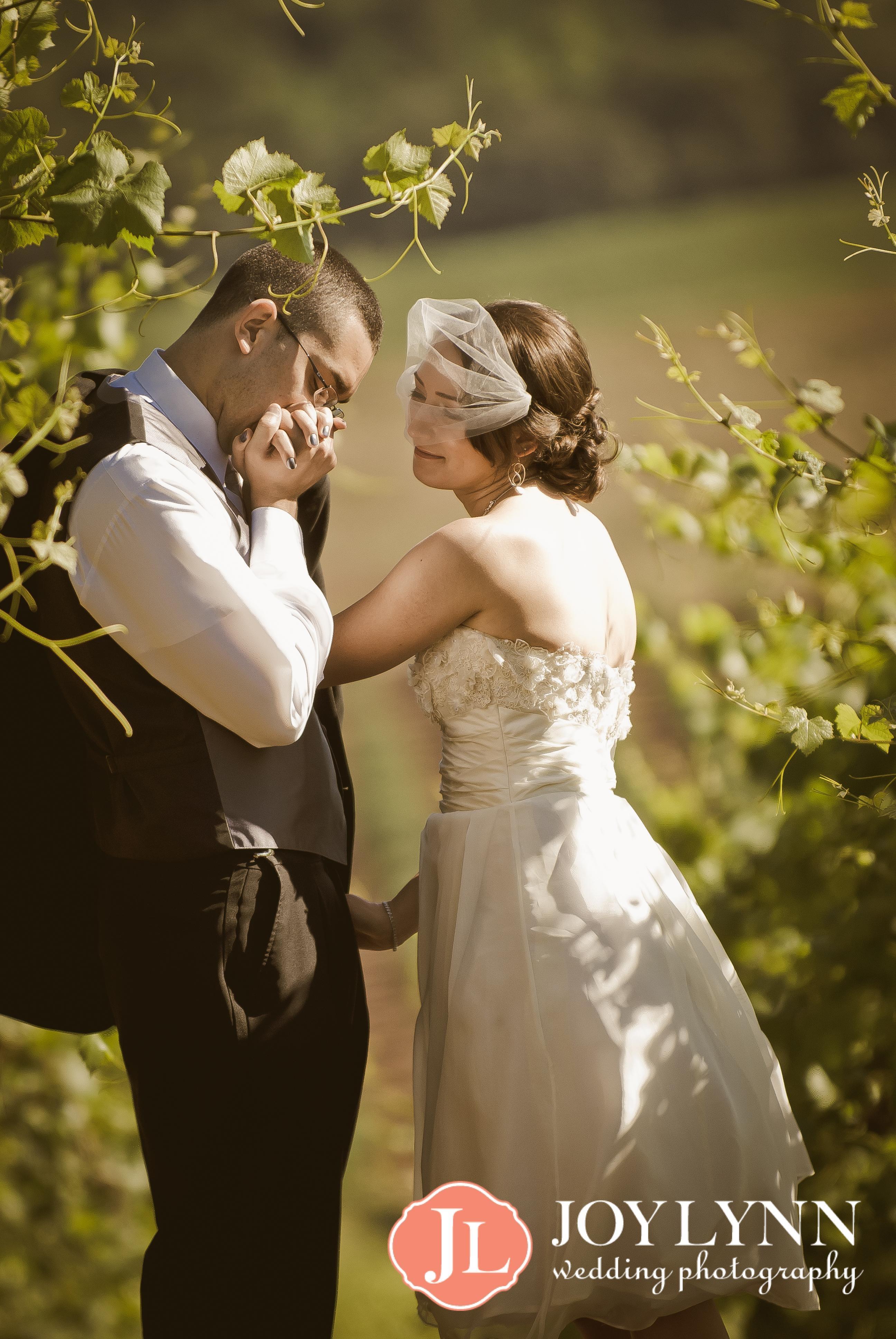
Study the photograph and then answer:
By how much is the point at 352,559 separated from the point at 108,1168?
2.46 meters

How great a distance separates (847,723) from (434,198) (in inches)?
36.5

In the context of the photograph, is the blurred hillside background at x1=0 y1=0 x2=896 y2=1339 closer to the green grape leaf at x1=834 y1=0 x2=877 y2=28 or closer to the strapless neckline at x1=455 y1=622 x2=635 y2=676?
the strapless neckline at x1=455 y1=622 x2=635 y2=676

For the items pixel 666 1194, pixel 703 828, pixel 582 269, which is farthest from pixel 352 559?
pixel 666 1194

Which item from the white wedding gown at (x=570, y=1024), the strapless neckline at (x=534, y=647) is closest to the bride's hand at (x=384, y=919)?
the white wedding gown at (x=570, y=1024)

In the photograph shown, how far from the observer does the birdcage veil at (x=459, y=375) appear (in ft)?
6.20

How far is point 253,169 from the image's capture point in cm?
119

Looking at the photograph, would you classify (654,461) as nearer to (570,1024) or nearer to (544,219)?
(570,1024)

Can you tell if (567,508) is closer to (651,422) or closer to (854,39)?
(651,422)

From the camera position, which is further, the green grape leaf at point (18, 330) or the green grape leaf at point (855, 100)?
the green grape leaf at point (855, 100)

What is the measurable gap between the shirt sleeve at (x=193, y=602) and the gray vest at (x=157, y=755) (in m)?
0.04

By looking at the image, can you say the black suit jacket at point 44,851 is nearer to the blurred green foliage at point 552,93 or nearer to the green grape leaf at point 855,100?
the green grape leaf at point 855,100

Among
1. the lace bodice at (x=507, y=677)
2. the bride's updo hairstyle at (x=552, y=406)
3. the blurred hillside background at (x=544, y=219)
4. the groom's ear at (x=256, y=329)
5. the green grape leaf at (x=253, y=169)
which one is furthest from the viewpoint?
the blurred hillside background at (x=544, y=219)

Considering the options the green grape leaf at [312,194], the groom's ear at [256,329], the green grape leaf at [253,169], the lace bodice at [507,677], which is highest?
the green grape leaf at [253,169]

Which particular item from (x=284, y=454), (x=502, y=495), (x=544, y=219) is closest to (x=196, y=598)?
(x=284, y=454)
